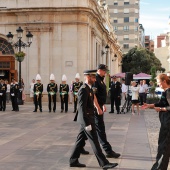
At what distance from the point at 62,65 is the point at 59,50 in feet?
3.85

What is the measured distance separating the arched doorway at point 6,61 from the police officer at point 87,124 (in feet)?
75.1

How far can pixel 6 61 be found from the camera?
29.9m

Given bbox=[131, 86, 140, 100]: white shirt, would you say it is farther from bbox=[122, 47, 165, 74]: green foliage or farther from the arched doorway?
bbox=[122, 47, 165, 74]: green foliage

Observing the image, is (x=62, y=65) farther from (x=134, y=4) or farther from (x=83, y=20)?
(x=134, y=4)

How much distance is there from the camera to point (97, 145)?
6.91 metres

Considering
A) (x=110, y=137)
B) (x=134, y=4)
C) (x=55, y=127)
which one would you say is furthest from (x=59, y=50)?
(x=134, y=4)

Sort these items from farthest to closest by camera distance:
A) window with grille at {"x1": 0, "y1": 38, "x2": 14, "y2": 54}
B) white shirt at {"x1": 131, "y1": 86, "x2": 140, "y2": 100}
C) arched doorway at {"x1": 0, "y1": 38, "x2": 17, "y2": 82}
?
window with grille at {"x1": 0, "y1": 38, "x2": 14, "y2": 54} → arched doorway at {"x1": 0, "y1": 38, "x2": 17, "y2": 82} → white shirt at {"x1": 131, "y1": 86, "x2": 140, "y2": 100}

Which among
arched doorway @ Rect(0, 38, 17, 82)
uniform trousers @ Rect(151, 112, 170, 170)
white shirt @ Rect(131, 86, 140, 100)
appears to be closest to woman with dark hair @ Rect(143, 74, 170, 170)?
uniform trousers @ Rect(151, 112, 170, 170)

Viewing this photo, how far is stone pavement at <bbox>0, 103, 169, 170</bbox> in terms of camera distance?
25.0 ft

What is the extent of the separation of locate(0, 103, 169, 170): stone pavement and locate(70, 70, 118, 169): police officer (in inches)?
13.4

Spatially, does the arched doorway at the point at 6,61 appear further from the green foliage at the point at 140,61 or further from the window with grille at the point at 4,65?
the green foliage at the point at 140,61

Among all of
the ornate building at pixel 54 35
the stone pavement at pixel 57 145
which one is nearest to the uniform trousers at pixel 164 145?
the stone pavement at pixel 57 145

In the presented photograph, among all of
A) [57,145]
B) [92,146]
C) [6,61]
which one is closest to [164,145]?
[92,146]

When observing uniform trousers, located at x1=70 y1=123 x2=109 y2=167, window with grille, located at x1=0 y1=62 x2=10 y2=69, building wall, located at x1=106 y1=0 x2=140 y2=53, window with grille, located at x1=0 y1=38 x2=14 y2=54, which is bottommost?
uniform trousers, located at x1=70 y1=123 x2=109 y2=167
